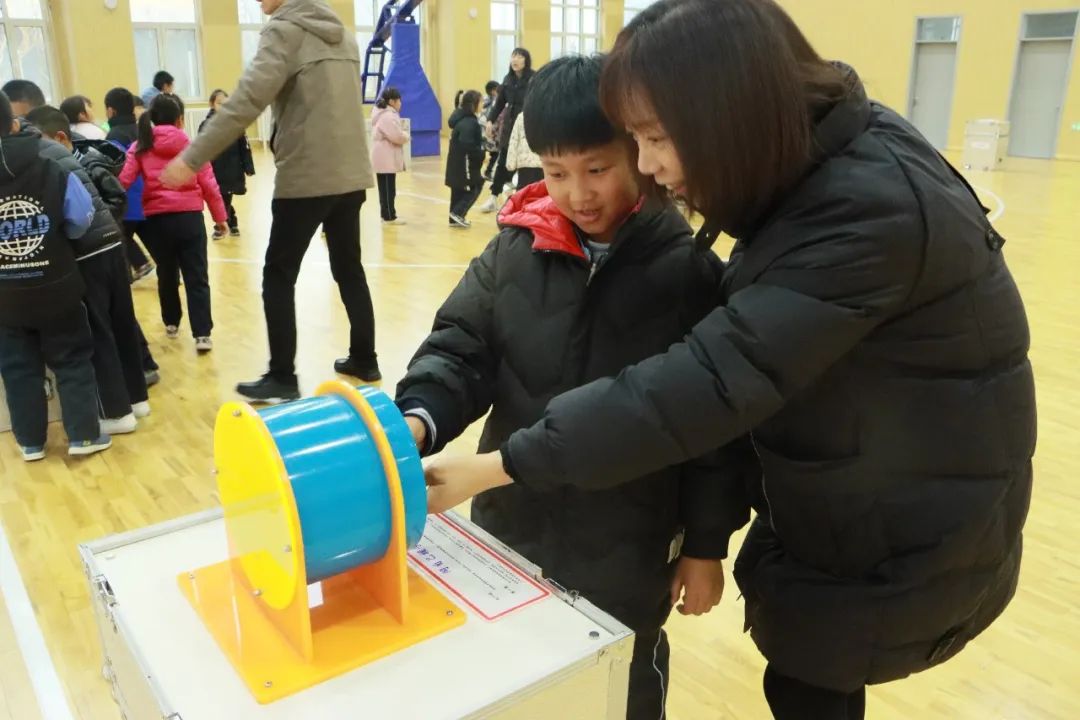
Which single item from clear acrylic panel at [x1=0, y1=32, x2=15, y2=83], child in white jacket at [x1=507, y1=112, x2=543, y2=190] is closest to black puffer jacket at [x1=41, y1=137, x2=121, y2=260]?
child in white jacket at [x1=507, y1=112, x2=543, y2=190]

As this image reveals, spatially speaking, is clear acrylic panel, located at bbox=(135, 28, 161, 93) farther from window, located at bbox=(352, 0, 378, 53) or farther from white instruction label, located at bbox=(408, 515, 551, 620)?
white instruction label, located at bbox=(408, 515, 551, 620)

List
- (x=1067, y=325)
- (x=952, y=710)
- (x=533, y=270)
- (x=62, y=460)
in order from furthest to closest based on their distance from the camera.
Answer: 1. (x=1067, y=325)
2. (x=62, y=460)
3. (x=952, y=710)
4. (x=533, y=270)

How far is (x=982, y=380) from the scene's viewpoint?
100 centimetres

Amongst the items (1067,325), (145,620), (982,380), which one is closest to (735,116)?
(982,380)

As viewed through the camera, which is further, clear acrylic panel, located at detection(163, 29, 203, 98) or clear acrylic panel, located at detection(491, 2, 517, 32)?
clear acrylic panel, located at detection(491, 2, 517, 32)

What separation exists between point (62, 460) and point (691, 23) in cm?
298

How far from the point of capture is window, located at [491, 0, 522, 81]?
17828 millimetres

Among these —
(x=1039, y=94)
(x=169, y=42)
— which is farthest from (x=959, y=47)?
(x=169, y=42)

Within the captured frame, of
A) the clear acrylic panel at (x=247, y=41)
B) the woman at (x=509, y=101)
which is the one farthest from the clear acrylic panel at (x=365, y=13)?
the woman at (x=509, y=101)

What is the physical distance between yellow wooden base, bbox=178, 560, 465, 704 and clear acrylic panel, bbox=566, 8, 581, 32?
19.9 metres

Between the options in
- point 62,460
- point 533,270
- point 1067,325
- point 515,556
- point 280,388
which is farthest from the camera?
point 1067,325

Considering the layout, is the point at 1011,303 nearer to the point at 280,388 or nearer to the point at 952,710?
the point at 952,710

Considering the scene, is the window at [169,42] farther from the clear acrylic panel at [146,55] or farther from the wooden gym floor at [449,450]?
the wooden gym floor at [449,450]

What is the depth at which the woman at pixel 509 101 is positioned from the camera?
7.68 metres
